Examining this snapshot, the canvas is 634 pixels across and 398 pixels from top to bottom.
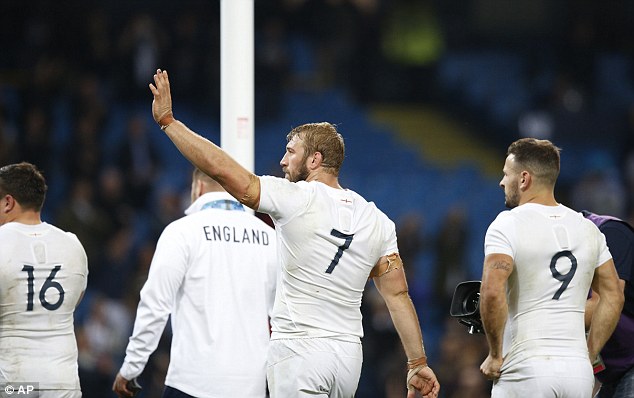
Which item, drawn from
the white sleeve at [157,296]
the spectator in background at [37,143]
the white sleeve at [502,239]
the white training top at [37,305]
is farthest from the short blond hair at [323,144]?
the spectator in background at [37,143]

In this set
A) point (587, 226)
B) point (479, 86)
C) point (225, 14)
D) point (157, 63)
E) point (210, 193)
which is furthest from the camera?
point (479, 86)

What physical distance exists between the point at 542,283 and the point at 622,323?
80 cm

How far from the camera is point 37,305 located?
17.8ft

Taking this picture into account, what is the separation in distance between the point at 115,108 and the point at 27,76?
118 centimetres

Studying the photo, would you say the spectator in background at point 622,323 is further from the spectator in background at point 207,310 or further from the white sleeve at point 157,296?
the white sleeve at point 157,296

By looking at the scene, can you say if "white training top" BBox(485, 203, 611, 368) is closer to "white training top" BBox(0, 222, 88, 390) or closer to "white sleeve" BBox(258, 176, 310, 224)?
"white sleeve" BBox(258, 176, 310, 224)

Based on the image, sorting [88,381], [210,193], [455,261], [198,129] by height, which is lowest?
[88,381]

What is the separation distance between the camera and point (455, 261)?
40.1 feet

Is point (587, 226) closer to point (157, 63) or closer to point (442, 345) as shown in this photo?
point (442, 345)

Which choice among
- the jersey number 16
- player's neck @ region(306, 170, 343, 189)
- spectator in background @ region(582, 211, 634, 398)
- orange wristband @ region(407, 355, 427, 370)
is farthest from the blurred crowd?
player's neck @ region(306, 170, 343, 189)

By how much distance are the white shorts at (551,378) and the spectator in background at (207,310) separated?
1496 millimetres

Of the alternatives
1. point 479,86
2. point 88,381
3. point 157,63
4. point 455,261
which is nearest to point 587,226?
point 88,381

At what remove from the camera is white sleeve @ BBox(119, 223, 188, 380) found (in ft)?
18.8

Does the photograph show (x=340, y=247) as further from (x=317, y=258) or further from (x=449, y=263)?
(x=449, y=263)
